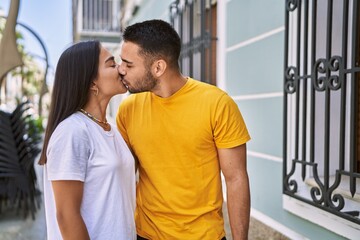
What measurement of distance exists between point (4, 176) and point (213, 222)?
11.2 feet

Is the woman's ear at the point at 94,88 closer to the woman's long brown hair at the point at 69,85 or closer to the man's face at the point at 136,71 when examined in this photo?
the woman's long brown hair at the point at 69,85

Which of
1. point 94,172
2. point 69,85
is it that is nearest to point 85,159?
point 94,172

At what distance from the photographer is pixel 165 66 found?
6.55 feet

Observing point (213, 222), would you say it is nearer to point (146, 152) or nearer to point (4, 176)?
point (146, 152)

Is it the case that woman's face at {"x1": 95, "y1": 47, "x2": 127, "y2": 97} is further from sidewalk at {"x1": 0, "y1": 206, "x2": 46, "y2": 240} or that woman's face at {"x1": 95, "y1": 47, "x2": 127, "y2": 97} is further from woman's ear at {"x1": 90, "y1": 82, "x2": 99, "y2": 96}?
sidewalk at {"x1": 0, "y1": 206, "x2": 46, "y2": 240}

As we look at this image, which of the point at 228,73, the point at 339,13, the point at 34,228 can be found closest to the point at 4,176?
the point at 34,228

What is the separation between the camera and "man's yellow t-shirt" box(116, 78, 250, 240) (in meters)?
1.89

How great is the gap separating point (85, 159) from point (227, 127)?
2.03 feet

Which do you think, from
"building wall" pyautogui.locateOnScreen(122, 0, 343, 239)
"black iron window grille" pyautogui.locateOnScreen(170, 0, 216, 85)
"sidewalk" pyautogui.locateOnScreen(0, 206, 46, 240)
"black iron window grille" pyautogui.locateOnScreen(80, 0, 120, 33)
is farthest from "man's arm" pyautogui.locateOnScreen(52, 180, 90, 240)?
"black iron window grille" pyautogui.locateOnScreen(80, 0, 120, 33)

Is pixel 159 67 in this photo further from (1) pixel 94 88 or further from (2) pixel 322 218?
(2) pixel 322 218

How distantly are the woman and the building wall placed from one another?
1.52 meters

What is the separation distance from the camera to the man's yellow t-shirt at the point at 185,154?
6.21 ft

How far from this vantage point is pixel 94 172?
63.9 inches

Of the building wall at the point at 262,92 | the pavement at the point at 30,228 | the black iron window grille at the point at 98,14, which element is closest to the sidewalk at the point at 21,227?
the pavement at the point at 30,228
